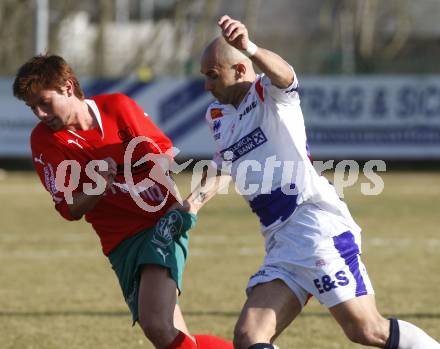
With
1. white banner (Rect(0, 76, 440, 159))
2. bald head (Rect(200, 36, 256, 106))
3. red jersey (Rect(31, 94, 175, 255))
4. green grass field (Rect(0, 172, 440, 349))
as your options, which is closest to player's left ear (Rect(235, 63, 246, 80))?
bald head (Rect(200, 36, 256, 106))

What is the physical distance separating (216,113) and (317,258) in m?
0.97

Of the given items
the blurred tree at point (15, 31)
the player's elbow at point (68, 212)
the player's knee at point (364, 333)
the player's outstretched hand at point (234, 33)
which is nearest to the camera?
the player's outstretched hand at point (234, 33)

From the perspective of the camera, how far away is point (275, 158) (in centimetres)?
525

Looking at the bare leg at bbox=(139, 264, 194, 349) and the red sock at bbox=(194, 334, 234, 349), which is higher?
the bare leg at bbox=(139, 264, 194, 349)

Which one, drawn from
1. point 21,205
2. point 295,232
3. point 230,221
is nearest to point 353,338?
point 295,232

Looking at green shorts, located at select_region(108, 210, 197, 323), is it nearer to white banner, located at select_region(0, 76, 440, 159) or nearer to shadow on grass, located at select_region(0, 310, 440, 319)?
shadow on grass, located at select_region(0, 310, 440, 319)

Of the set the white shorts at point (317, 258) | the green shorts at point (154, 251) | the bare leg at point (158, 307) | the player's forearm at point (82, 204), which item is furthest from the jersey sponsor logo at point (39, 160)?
the white shorts at point (317, 258)

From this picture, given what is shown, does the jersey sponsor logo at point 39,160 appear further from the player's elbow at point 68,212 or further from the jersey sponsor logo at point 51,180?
the player's elbow at point 68,212

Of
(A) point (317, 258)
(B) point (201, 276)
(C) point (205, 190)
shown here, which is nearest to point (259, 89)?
(C) point (205, 190)

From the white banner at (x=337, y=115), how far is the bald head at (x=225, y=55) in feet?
50.1

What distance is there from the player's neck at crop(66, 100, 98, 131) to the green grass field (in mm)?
1922

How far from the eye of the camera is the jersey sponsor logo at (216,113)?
5.46 metres

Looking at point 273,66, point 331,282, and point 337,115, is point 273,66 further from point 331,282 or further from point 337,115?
point 337,115

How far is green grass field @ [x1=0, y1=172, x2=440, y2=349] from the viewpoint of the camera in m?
7.43
